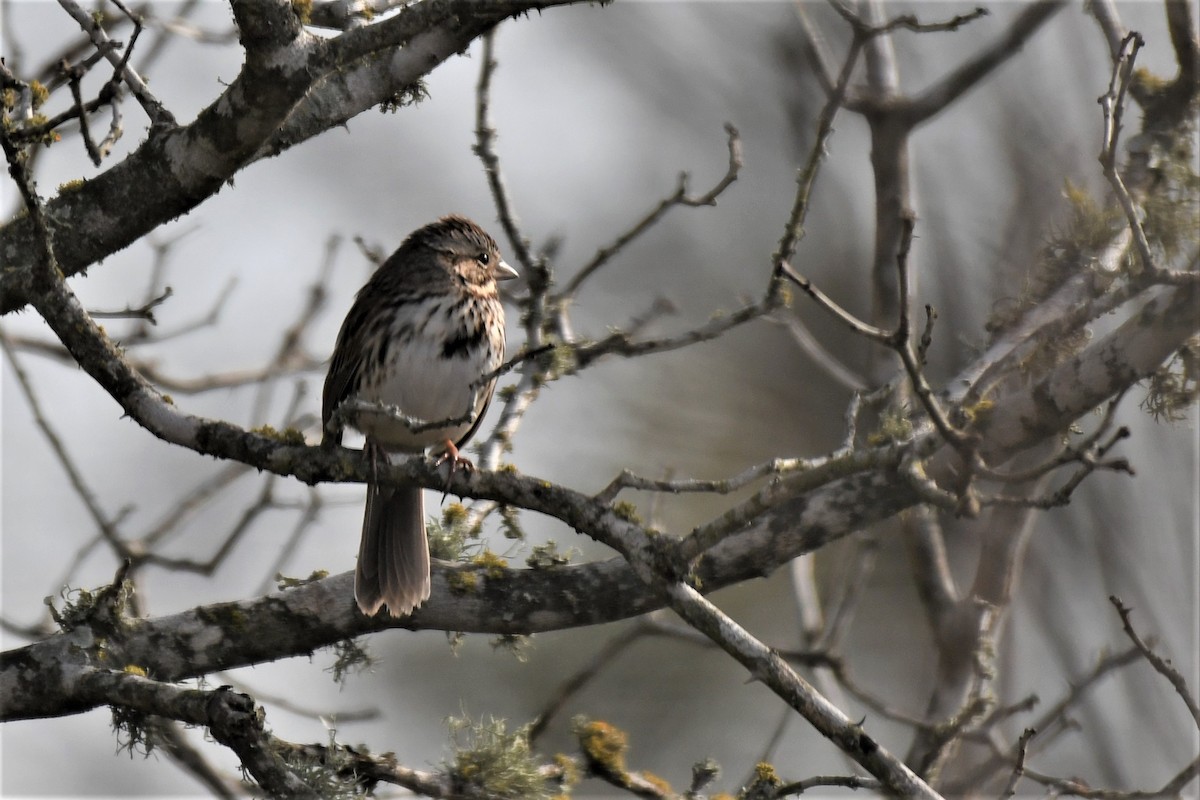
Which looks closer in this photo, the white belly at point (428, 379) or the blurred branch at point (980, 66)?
the white belly at point (428, 379)

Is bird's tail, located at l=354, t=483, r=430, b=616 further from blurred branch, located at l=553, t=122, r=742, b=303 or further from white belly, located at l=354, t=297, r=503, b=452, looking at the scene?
blurred branch, located at l=553, t=122, r=742, b=303

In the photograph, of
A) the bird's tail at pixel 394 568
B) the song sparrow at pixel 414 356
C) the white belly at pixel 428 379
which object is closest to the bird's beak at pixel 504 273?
the song sparrow at pixel 414 356

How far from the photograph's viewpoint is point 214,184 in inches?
118

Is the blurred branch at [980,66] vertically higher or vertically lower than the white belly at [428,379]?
higher

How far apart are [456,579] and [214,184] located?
1121 mm

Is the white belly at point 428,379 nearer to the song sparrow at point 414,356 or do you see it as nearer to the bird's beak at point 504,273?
the song sparrow at point 414,356

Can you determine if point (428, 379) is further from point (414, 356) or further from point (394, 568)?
point (394, 568)

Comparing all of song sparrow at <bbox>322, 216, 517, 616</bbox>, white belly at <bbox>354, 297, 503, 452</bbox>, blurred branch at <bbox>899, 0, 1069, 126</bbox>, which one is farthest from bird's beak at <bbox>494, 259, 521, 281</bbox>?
blurred branch at <bbox>899, 0, 1069, 126</bbox>

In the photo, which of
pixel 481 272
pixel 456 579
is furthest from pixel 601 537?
pixel 481 272

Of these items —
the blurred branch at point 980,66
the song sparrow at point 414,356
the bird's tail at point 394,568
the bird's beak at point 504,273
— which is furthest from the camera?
the blurred branch at point 980,66

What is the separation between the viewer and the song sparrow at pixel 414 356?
3977 millimetres

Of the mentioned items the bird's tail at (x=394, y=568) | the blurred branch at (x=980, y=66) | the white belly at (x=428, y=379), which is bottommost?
the bird's tail at (x=394, y=568)

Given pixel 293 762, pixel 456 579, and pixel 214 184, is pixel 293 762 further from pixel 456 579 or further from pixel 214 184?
pixel 214 184

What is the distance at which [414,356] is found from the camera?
4.01 meters
